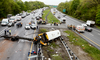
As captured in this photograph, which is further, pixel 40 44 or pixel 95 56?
Result: pixel 40 44

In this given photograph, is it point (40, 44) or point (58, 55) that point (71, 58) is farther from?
point (40, 44)

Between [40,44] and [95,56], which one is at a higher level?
[40,44]

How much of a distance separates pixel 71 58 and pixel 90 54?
4822 millimetres

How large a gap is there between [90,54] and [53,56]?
7120 mm

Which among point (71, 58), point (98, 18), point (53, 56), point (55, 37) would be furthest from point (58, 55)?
point (98, 18)

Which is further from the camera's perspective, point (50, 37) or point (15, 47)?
point (50, 37)

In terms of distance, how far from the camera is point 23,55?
15086 mm

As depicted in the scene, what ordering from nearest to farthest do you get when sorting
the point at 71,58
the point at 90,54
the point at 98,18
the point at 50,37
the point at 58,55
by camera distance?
1. the point at 71,58
2. the point at 58,55
3. the point at 90,54
4. the point at 50,37
5. the point at 98,18

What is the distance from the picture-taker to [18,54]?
15.3 m

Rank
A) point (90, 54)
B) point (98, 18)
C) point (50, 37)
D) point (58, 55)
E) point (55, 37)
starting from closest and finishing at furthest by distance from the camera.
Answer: point (58, 55), point (90, 54), point (50, 37), point (55, 37), point (98, 18)

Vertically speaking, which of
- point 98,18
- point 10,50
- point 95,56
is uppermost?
point 98,18

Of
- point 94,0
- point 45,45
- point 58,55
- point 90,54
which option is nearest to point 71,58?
point 58,55

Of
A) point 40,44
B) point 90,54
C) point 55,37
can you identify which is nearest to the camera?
point 90,54

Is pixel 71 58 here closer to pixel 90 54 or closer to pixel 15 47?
pixel 90 54
